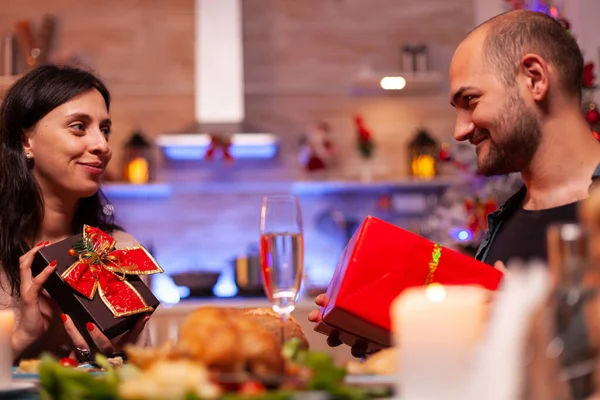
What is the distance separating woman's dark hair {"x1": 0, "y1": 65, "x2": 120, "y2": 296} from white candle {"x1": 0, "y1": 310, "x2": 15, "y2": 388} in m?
1.18

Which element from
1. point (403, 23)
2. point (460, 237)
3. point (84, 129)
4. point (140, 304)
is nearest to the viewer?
point (140, 304)

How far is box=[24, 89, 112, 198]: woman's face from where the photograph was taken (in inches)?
84.5

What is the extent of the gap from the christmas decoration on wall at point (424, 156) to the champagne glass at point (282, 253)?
364cm

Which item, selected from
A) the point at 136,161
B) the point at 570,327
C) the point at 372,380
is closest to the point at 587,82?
the point at 372,380

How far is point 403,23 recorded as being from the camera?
203 inches

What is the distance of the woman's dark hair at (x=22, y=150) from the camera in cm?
215

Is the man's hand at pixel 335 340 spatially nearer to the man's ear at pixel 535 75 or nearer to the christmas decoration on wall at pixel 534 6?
the man's ear at pixel 535 75

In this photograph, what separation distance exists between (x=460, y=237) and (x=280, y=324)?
2457 millimetres

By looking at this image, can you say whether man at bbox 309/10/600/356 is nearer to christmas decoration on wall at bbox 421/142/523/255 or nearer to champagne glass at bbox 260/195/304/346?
champagne glass at bbox 260/195/304/346

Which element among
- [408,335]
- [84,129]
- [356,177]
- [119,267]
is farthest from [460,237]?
[408,335]

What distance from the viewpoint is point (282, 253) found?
3.99 ft

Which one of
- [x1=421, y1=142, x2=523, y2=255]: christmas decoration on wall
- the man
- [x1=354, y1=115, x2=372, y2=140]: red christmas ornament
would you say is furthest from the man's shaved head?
[x1=354, y1=115, x2=372, y2=140]: red christmas ornament

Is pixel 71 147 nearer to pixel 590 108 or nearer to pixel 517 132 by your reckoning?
pixel 517 132

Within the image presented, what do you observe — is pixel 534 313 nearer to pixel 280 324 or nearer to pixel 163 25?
pixel 280 324
